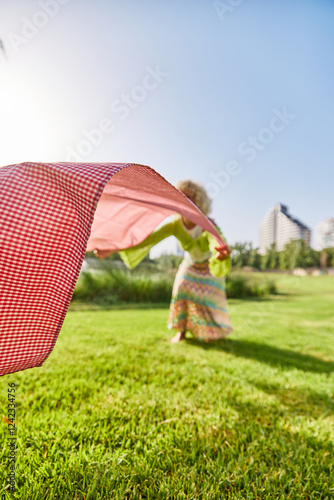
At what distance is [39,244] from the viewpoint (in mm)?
1138

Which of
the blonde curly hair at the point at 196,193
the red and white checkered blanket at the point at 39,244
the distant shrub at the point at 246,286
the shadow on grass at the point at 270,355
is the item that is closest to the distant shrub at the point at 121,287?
the distant shrub at the point at 246,286

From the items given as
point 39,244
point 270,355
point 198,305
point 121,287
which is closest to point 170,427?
point 39,244

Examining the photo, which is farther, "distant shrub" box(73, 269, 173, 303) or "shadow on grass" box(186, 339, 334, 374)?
"distant shrub" box(73, 269, 173, 303)

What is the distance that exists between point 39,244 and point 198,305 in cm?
315

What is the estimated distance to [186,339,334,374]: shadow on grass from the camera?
3746 mm

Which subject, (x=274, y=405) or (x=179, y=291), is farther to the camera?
(x=179, y=291)

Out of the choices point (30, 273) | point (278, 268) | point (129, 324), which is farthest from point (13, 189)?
point (278, 268)

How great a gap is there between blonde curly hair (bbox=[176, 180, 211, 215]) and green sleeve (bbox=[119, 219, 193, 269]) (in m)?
0.52

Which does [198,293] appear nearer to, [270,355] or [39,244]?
[270,355]

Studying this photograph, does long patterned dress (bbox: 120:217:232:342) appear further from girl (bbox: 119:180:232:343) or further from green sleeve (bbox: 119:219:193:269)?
green sleeve (bbox: 119:219:193:269)

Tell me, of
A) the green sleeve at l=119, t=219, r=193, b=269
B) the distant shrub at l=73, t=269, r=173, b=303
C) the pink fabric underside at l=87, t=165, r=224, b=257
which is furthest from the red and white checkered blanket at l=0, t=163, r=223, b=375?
the distant shrub at l=73, t=269, r=173, b=303

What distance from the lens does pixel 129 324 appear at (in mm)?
5762

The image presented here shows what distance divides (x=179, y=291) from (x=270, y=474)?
262cm

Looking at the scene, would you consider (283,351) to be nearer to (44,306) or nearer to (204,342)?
(204,342)
